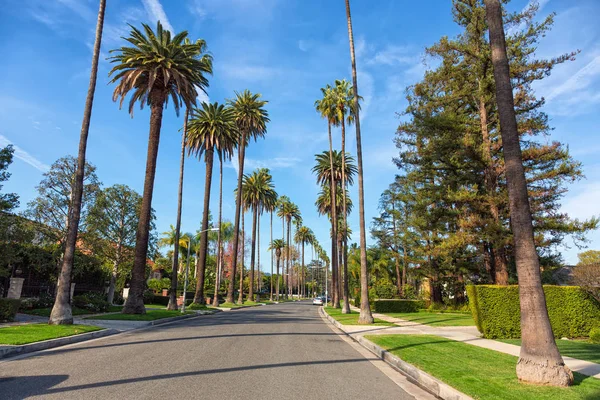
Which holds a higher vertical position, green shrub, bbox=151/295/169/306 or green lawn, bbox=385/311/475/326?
green shrub, bbox=151/295/169/306

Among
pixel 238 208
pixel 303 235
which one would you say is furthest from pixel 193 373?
pixel 303 235

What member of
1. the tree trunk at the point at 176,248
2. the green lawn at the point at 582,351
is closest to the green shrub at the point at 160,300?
the tree trunk at the point at 176,248

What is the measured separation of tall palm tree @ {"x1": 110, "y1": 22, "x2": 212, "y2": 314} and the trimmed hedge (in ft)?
62.8

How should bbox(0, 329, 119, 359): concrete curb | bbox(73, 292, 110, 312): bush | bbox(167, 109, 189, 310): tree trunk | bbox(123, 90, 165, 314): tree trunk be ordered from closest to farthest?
bbox(0, 329, 119, 359): concrete curb → bbox(123, 90, 165, 314): tree trunk → bbox(73, 292, 110, 312): bush → bbox(167, 109, 189, 310): tree trunk

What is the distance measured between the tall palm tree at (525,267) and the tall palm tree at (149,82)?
20650mm

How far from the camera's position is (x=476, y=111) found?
80.3 feet

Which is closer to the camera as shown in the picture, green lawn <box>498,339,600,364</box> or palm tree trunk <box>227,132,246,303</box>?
green lawn <box>498,339,600,364</box>

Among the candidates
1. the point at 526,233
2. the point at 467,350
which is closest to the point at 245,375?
the point at 526,233

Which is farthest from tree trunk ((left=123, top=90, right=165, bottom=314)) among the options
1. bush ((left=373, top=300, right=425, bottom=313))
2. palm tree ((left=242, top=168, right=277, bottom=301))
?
palm tree ((left=242, top=168, right=277, bottom=301))

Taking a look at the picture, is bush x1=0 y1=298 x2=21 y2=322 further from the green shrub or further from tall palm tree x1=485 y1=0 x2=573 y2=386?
the green shrub

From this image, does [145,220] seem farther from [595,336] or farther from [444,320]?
[595,336]

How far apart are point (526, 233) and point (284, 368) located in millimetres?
5811

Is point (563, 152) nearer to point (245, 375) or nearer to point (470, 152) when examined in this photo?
point (470, 152)

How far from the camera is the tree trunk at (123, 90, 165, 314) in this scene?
23656mm
